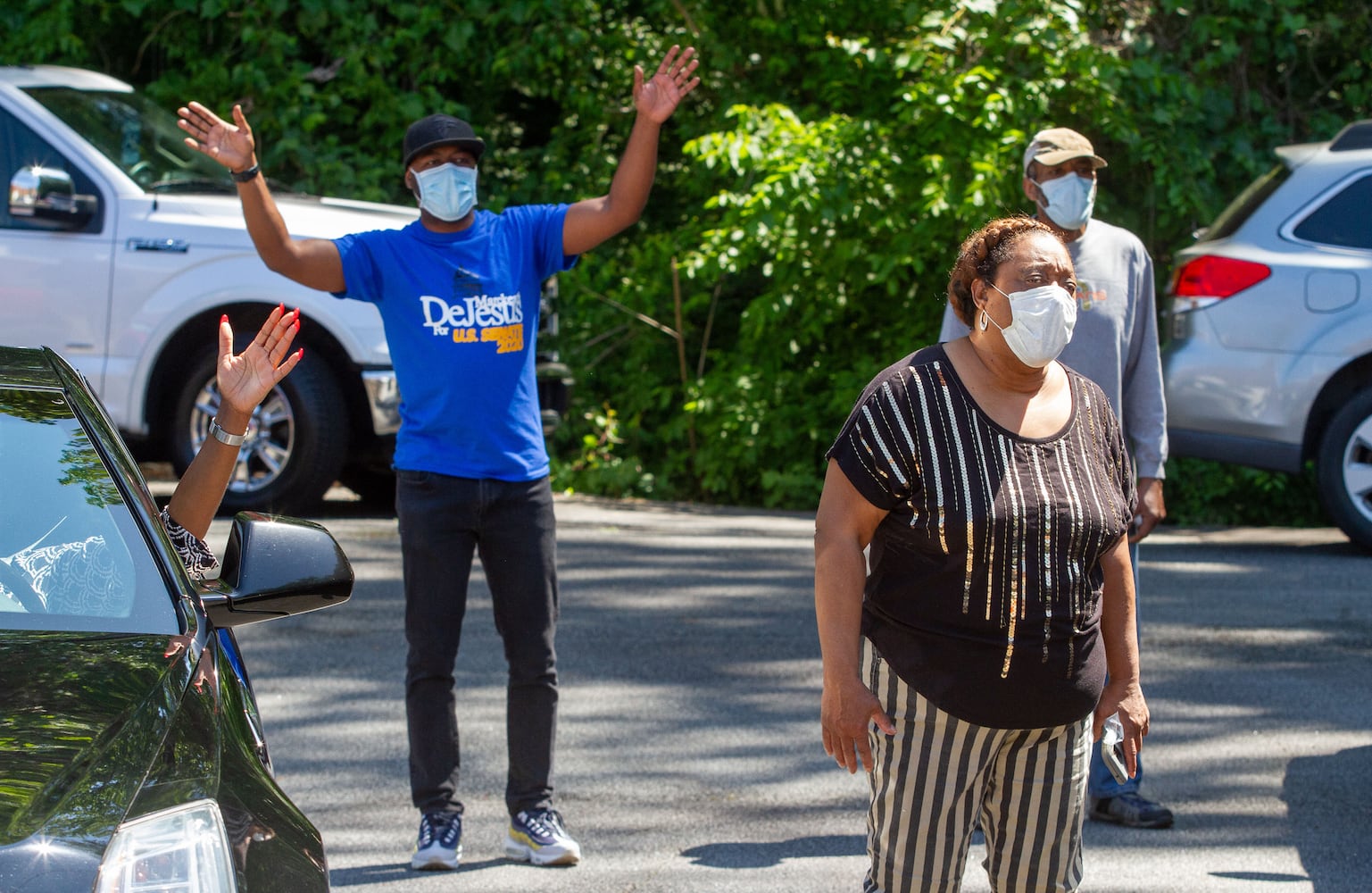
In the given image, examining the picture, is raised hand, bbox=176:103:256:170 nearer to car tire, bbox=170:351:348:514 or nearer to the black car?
the black car

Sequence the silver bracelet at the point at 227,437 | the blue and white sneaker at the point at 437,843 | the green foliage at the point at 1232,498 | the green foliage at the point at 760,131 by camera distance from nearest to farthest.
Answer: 1. the silver bracelet at the point at 227,437
2. the blue and white sneaker at the point at 437,843
3. the green foliage at the point at 760,131
4. the green foliage at the point at 1232,498

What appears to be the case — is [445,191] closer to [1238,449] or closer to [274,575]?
[274,575]

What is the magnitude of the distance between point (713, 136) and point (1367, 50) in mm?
4661

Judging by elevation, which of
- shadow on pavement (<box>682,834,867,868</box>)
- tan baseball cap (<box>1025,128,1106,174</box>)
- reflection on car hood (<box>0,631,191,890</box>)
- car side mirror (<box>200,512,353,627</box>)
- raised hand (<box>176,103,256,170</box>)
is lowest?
shadow on pavement (<box>682,834,867,868</box>)

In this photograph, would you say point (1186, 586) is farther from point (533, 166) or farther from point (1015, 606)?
point (533, 166)

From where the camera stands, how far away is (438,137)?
15.1ft

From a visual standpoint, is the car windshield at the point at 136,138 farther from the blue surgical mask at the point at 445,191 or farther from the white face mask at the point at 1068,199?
the white face mask at the point at 1068,199

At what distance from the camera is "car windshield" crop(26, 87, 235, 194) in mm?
9102

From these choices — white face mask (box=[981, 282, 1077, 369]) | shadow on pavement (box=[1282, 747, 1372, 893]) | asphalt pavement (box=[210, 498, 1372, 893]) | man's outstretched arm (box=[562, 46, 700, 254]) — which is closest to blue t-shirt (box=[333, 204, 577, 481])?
man's outstretched arm (box=[562, 46, 700, 254])

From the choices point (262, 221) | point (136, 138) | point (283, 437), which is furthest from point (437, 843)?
point (136, 138)

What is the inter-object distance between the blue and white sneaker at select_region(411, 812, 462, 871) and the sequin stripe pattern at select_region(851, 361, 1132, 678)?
1.94m

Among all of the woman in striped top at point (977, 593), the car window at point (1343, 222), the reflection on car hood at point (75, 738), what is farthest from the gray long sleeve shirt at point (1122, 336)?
the car window at point (1343, 222)

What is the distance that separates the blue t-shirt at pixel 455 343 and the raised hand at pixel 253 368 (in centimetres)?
89

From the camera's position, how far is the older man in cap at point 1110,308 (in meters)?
4.52
